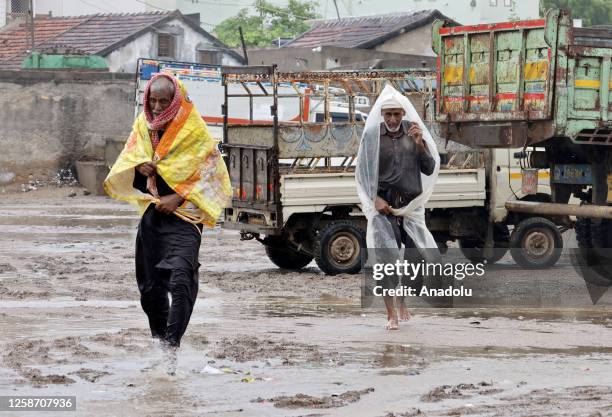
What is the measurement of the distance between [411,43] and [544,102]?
26.6 m

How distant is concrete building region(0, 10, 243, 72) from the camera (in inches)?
1511

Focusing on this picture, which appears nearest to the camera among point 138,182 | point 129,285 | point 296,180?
point 138,182

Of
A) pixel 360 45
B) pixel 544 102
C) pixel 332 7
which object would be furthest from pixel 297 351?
pixel 332 7

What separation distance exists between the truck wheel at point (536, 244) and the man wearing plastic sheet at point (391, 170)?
18.2ft

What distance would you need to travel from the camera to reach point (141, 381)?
23.7 ft

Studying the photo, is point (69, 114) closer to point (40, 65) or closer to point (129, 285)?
point (40, 65)

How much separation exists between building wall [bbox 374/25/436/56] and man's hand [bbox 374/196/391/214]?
95.7 feet

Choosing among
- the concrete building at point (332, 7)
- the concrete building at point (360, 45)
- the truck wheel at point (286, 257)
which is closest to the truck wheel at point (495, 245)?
the truck wheel at point (286, 257)

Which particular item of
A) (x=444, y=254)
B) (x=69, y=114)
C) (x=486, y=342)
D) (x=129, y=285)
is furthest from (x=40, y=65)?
(x=486, y=342)

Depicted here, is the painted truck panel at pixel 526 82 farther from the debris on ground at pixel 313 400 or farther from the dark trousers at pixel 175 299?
the debris on ground at pixel 313 400

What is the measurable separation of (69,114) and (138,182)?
22.1 meters

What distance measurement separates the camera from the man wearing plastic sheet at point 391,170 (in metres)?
9.73

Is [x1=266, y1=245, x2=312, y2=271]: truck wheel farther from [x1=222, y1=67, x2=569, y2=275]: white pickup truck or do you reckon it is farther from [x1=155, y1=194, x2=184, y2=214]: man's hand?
[x1=155, y1=194, x2=184, y2=214]: man's hand

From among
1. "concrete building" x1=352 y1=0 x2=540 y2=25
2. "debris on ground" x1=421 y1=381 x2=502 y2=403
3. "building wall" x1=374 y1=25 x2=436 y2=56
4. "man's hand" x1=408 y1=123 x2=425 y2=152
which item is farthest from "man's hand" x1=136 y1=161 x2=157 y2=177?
"concrete building" x1=352 y1=0 x2=540 y2=25
